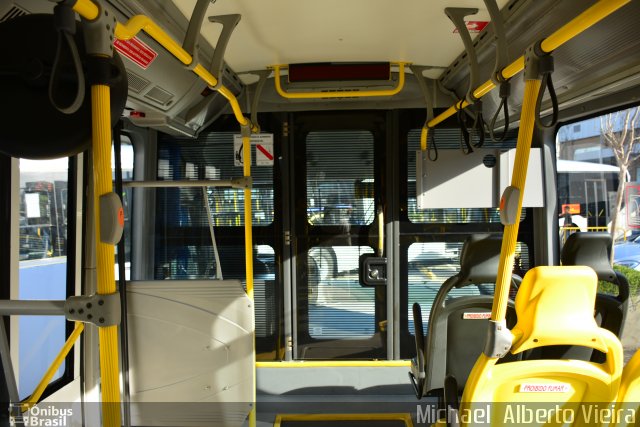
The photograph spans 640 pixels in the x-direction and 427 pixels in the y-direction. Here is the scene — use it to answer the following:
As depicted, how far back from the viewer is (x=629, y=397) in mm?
1867

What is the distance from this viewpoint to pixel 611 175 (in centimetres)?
303

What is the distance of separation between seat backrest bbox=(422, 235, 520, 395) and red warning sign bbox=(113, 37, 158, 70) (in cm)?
202

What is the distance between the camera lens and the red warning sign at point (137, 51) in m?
2.36

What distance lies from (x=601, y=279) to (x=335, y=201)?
2258 millimetres

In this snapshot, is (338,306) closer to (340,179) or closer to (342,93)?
(340,179)

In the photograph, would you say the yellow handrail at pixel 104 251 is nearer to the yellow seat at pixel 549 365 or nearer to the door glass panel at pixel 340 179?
the yellow seat at pixel 549 365

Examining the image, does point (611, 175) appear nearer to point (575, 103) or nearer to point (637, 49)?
point (575, 103)

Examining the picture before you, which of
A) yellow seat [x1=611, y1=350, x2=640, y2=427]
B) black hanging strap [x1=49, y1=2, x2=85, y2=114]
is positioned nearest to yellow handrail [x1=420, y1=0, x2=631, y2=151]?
yellow seat [x1=611, y1=350, x2=640, y2=427]

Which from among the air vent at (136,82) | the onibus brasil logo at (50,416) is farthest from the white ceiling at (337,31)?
the onibus brasil logo at (50,416)

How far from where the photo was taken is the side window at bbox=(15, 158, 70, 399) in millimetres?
2461

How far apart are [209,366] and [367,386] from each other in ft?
5.98

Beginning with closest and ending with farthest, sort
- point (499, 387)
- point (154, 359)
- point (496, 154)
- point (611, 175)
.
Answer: point (499, 387) < point (154, 359) < point (611, 175) < point (496, 154)

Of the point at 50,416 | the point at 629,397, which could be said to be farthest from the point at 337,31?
the point at 50,416

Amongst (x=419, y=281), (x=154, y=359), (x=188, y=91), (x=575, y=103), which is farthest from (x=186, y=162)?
(x=575, y=103)
